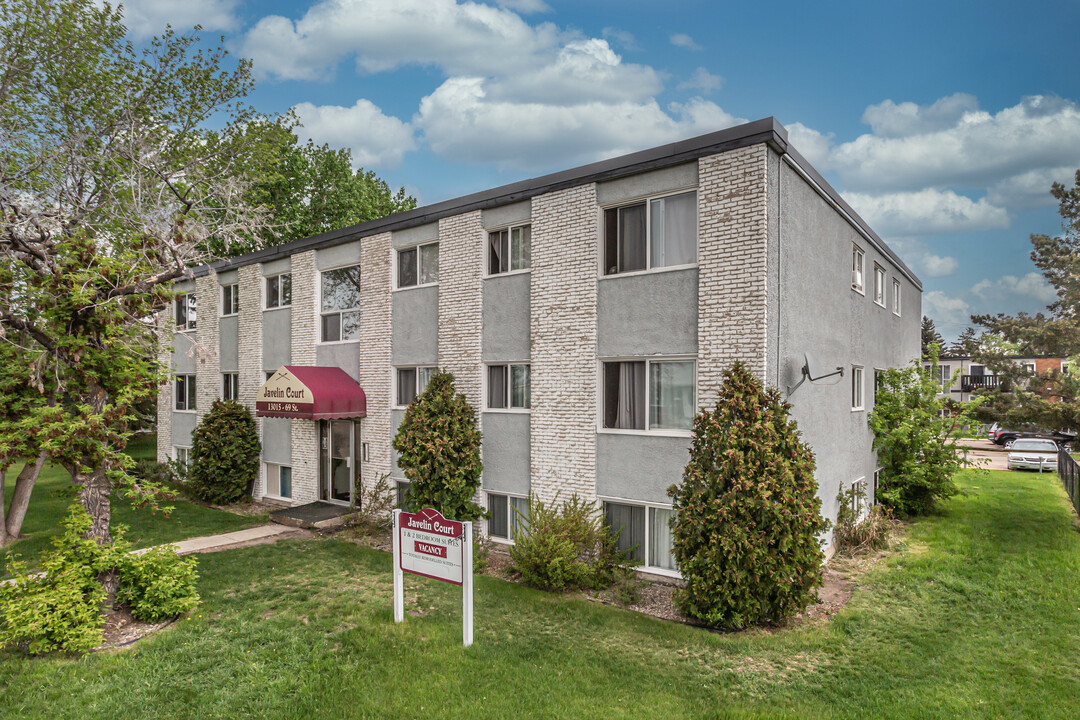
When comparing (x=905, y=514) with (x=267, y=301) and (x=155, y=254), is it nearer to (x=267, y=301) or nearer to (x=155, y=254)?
(x=155, y=254)

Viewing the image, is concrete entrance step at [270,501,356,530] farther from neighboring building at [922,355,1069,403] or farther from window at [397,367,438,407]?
neighboring building at [922,355,1069,403]

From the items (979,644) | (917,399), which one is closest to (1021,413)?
(917,399)

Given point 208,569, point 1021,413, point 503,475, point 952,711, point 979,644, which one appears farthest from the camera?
point 1021,413

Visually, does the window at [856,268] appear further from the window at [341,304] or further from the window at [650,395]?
the window at [341,304]

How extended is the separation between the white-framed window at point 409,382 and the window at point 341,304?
6.50 feet

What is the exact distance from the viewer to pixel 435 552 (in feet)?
27.8

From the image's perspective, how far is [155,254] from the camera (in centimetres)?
941

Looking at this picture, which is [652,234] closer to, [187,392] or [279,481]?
[279,481]

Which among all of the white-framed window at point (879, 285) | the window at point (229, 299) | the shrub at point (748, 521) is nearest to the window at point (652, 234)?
the shrub at point (748, 521)

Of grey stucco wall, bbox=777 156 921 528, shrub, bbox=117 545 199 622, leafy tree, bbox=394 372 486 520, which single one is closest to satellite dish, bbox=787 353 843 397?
grey stucco wall, bbox=777 156 921 528

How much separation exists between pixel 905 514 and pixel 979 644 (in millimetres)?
8601

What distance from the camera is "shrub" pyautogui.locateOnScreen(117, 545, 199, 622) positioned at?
845 centimetres

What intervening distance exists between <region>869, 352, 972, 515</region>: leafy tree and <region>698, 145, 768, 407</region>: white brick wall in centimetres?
743

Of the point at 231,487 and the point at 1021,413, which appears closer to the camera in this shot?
the point at 231,487
